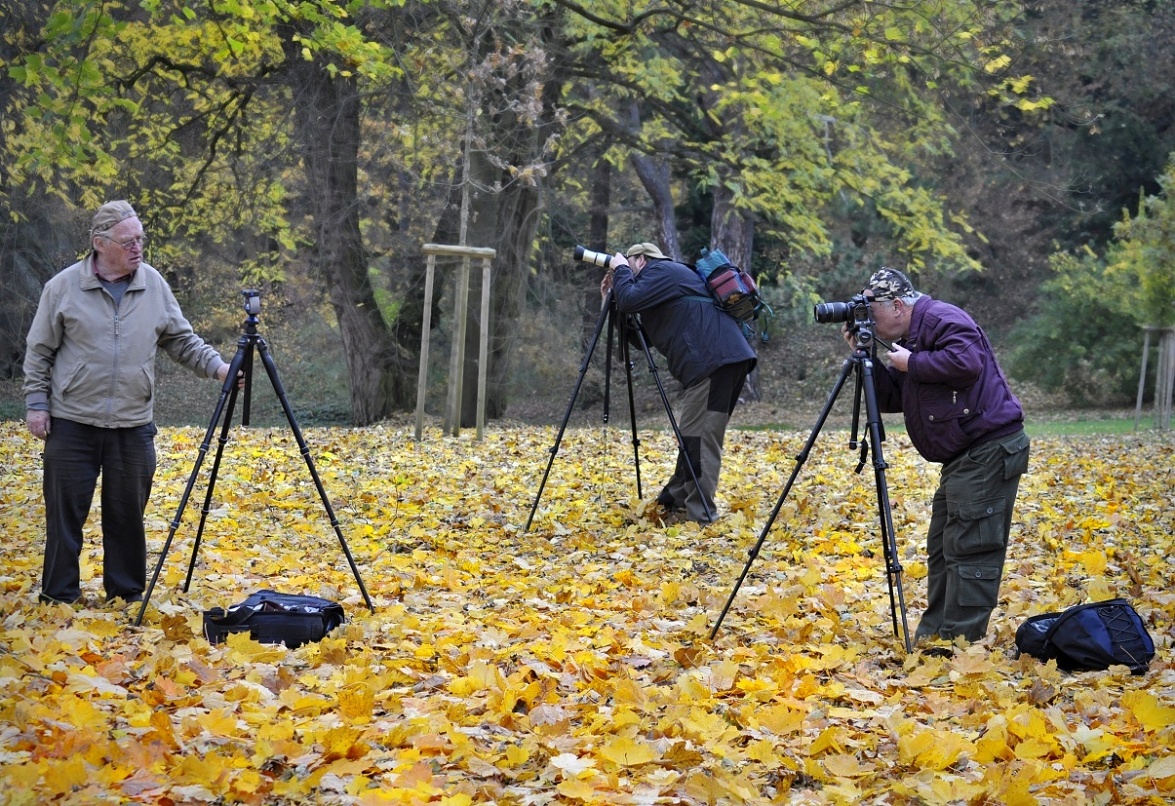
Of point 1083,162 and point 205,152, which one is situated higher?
point 1083,162

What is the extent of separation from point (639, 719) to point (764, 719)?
45 cm

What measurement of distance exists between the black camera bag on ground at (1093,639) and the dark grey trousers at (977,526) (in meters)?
0.26

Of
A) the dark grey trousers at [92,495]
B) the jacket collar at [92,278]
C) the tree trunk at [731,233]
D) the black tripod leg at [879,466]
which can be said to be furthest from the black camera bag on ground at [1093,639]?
the tree trunk at [731,233]

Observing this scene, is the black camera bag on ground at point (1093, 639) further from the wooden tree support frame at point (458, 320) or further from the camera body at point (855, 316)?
the wooden tree support frame at point (458, 320)

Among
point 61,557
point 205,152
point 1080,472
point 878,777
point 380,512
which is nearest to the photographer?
point 878,777

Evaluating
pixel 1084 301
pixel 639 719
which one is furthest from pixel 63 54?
pixel 1084 301

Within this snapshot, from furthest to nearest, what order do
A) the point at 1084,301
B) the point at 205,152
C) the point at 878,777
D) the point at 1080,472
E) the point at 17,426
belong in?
the point at 1084,301 < the point at 205,152 < the point at 17,426 < the point at 1080,472 < the point at 878,777

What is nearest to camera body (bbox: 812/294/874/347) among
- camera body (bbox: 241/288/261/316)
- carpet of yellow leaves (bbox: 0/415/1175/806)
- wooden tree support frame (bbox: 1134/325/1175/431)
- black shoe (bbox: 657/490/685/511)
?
carpet of yellow leaves (bbox: 0/415/1175/806)

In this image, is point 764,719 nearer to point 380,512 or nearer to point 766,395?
point 380,512

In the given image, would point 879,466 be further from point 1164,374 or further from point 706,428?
point 1164,374

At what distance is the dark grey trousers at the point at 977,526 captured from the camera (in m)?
5.34

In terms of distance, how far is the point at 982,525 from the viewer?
211 inches

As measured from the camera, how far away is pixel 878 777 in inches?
149

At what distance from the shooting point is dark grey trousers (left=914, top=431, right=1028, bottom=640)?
534cm
